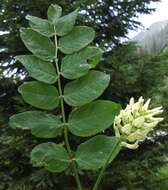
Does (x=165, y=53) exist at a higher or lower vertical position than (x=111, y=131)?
higher

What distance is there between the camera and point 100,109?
0.87 m

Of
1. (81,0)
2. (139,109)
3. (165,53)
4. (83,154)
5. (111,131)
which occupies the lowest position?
(111,131)

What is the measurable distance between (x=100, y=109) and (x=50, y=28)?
0.72 feet

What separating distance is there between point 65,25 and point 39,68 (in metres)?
0.11

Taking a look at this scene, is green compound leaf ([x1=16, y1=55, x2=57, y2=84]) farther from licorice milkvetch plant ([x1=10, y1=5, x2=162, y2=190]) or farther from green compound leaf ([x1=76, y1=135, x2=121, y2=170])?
green compound leaf ([x1=76, y1=135, x2=121, y2=170])

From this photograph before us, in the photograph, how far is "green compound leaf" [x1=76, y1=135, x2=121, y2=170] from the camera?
33.8 inches

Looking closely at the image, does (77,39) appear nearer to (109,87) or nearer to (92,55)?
(92,55)

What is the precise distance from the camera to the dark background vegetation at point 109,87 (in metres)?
4.63

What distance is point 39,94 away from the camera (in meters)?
0.92

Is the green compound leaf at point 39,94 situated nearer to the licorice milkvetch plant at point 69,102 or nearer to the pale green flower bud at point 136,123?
the licorice milkvetch plant at point 69,102

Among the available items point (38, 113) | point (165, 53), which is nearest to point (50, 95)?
point (38, 113)

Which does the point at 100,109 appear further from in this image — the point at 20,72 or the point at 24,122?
the point at 20,72

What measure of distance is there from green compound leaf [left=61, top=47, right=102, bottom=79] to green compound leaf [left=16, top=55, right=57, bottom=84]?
26 millimetres

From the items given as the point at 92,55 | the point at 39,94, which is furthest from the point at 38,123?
the point at 92,55
